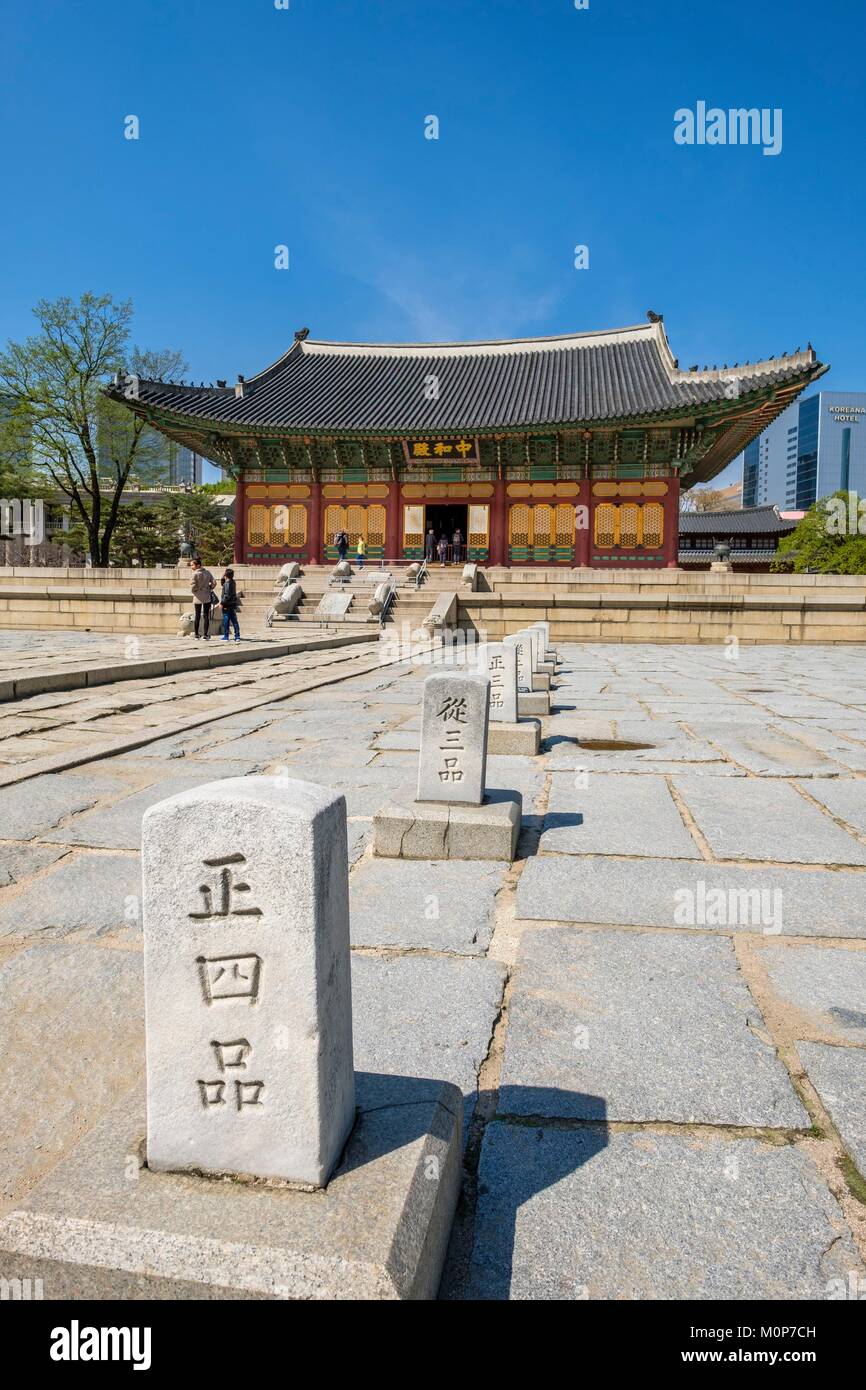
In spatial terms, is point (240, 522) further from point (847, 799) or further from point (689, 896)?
point (689, 896)

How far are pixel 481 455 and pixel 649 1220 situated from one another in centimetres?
2462

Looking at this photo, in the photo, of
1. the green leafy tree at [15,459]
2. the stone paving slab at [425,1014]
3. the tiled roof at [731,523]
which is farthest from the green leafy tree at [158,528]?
the stone paving slab at [425,1014]

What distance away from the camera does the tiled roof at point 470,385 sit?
898 inches

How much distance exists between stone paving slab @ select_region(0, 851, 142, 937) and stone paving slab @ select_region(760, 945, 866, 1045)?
6.78ft

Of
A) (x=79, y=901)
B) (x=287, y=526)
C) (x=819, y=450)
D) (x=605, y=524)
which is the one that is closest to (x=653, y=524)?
(x=605, y=524)

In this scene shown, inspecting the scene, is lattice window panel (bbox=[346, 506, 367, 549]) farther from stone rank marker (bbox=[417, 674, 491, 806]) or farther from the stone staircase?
stone rank marker (bbox=[417, 674, 491, 806])

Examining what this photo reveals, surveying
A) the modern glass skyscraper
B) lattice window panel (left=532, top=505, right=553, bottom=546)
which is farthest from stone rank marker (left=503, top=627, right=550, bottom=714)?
the modern glass skyscraper

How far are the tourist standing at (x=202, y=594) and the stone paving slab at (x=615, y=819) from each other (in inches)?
420

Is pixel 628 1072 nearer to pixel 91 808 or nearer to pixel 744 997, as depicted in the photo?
pixel 744 997

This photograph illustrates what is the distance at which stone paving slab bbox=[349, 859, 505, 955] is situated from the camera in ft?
8.54

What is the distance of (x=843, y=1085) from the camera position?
183 cm

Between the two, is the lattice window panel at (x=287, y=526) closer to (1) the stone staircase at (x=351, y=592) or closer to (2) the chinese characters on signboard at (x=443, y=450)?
(1) the stone staircase at (x=351, y=592)

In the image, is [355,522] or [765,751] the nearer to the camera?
[765,751]
